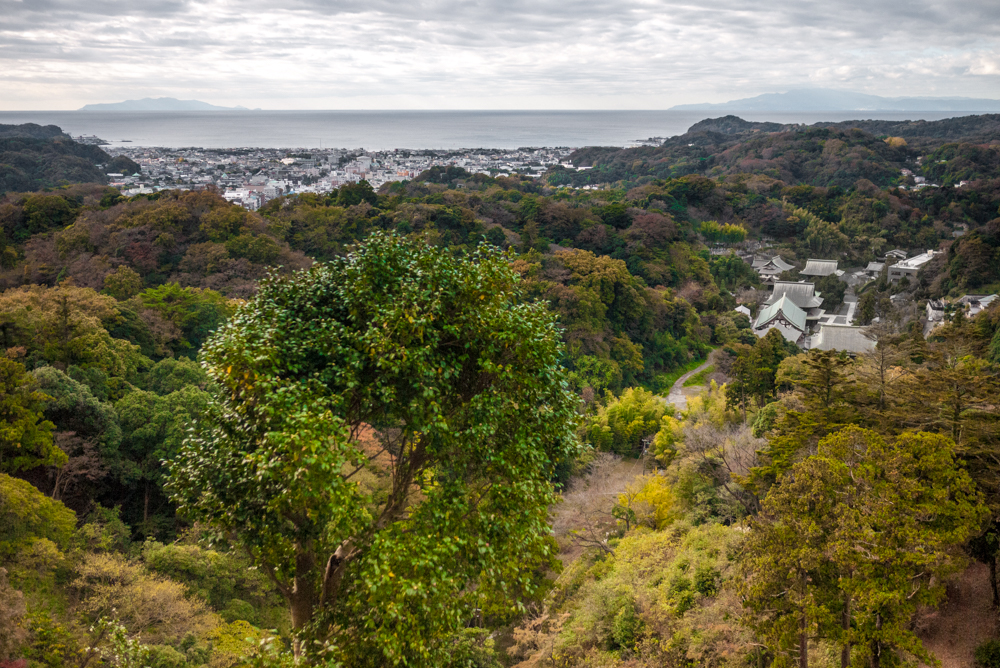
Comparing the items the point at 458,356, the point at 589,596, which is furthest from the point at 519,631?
the point at 458,356

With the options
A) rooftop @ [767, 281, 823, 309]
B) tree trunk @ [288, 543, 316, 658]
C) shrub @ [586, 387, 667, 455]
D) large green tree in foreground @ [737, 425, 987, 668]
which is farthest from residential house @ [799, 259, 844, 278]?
tree trunk @ [288, 543, 316, 658]

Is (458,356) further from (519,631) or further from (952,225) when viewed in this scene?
(952,225)

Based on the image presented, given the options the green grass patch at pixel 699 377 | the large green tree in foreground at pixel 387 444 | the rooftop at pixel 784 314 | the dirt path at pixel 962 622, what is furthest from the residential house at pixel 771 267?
the large green tree in foreground at pixel 387 444

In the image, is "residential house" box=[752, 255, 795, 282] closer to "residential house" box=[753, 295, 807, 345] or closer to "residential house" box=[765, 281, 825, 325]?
"residential house" box=[765, 281, 825, 325]

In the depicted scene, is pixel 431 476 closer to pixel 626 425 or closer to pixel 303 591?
pixel 303 591

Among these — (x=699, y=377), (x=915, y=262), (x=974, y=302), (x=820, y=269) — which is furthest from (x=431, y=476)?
(x=915, y=262)

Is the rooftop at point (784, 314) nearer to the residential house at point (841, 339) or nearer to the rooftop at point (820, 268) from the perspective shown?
the residential house at point (841, 339)
